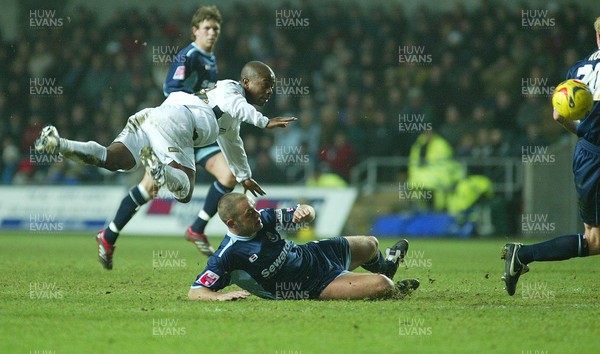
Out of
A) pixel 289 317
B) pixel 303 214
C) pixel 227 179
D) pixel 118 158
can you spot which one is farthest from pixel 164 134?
pixel 289 317

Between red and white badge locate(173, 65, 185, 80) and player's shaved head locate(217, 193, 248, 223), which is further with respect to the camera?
red and white badge locate(173, 65, 185, 80)

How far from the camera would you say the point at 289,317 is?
6.09 meters

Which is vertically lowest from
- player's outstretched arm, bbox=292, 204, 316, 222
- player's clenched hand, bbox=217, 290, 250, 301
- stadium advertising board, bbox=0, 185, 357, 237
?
stadium advertising board, bbox=0, 185, 357, 237

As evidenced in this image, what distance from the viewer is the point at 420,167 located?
54.8ft

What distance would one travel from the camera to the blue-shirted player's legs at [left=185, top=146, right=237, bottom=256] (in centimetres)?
1032

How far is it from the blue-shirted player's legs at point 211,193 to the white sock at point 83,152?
249 cm

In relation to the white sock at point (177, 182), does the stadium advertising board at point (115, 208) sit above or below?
below

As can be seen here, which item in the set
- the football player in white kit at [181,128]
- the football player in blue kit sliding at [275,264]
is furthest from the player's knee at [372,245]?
the football player in white kit at [181,128]

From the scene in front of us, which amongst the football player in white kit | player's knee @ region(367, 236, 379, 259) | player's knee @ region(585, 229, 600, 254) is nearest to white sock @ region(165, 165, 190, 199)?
the football player in white kit

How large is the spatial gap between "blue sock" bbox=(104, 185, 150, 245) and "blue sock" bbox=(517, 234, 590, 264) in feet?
13.0

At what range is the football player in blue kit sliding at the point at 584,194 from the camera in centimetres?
702

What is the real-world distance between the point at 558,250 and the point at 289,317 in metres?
2.39

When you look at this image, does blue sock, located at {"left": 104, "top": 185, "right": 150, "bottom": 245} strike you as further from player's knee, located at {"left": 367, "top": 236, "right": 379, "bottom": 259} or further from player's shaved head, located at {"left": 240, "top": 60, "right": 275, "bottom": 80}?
player's knee, located at {"left": 367, "top": 236, "right": 379, "bottom": 259}

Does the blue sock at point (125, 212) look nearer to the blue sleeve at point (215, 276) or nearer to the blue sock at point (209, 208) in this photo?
the blue sock at point (209, 208)
